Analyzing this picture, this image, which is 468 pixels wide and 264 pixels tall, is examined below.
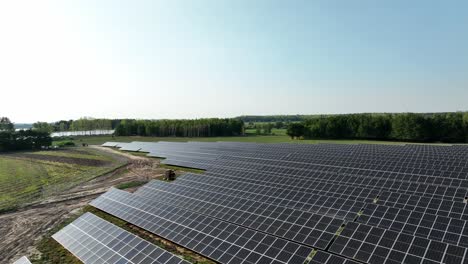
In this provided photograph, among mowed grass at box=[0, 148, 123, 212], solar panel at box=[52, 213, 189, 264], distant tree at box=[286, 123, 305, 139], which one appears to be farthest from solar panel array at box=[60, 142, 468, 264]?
distant tree at box=[286, 123, 305, 139]

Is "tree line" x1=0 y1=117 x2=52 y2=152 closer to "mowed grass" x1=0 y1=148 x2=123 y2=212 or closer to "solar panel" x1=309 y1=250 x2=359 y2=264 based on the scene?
"mowed grass" x1=0 y1=148 x2=123 y2=212

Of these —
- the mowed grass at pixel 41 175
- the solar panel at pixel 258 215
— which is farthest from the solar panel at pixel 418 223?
the mowed grass at pixel 41 175

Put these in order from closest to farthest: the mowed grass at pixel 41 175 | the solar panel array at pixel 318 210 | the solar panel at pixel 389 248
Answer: the solar panel at pixel 389 248 → the solar panel array at pixel 318 210 → the mowed grass at pixel 41 175

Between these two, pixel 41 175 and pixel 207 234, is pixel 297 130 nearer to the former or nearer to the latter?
pixel 41 175

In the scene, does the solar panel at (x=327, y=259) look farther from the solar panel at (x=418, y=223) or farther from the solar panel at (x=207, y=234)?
the solar panel at (x=418, y=223)

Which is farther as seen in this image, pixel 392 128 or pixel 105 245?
pixel 392 128

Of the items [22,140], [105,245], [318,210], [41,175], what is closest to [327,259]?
[318,210]

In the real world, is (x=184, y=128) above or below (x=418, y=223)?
above
